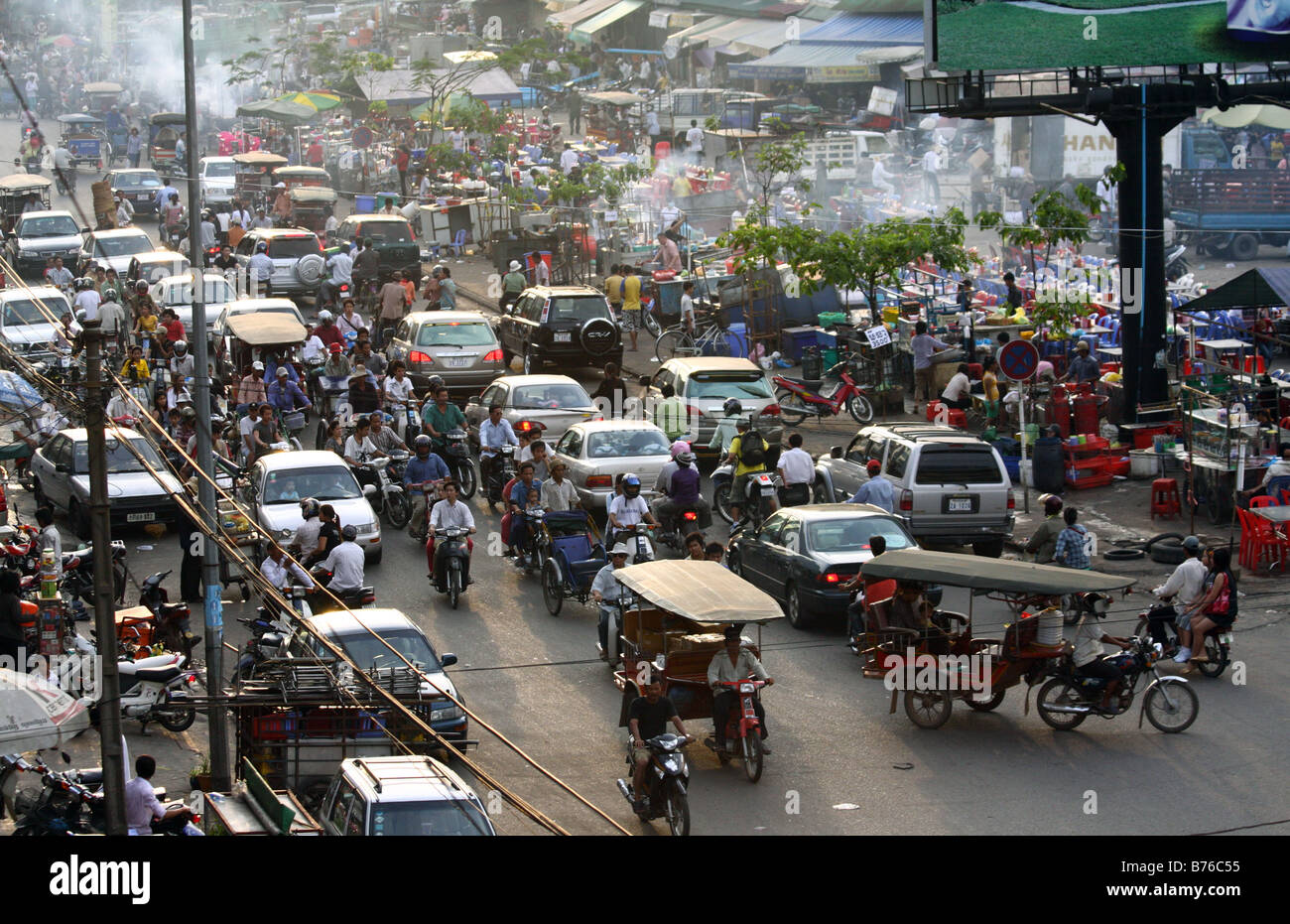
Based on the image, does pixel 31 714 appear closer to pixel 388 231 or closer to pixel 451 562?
pixel 451 562

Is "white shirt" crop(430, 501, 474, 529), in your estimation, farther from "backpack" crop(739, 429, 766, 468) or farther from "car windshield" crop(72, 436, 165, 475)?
"car windshield" crop(72, 436, 165, 475)

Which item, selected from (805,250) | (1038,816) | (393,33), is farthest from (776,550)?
(393,33)

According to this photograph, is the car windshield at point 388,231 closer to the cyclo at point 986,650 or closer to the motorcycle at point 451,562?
the motorcycle at point 451,562

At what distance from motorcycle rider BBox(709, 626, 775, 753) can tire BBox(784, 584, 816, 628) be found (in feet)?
12.6

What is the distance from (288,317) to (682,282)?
8.29 m

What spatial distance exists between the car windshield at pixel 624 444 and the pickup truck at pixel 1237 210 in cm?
2306

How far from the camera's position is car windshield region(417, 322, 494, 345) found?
88.2ft

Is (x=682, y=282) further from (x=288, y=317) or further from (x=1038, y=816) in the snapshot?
(x=1038, y=816)

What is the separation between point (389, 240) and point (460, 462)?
15.7 m

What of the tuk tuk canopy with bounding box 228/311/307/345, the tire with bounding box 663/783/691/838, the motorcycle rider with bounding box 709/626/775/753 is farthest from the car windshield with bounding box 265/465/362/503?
the tire with bounding box 663/783/691/838

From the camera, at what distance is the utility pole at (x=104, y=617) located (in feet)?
33.1

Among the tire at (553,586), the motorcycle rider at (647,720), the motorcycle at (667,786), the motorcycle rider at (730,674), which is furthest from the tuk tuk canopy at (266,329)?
the motorcycle at (667,786)

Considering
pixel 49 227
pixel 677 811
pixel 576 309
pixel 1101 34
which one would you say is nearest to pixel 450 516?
pixel 677 811

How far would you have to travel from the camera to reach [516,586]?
19.3m
